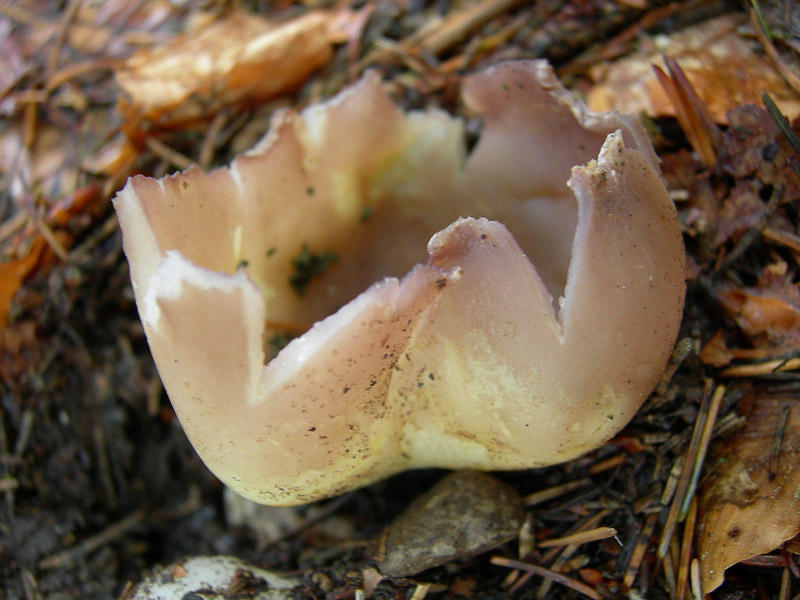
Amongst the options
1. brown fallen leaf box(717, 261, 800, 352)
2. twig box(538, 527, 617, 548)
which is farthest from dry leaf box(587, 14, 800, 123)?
twig box(538, 527, 617, 548)

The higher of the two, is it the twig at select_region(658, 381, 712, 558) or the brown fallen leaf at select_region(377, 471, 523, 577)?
the brown fallen leaf at select_region(377, 471, 523, 577)

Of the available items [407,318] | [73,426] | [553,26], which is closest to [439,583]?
[407,318]

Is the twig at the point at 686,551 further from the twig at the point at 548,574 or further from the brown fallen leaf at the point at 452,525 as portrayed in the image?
the brown fallen leaf at the point at 452,525

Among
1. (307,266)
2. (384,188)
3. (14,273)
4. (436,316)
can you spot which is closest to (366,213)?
(384,188)

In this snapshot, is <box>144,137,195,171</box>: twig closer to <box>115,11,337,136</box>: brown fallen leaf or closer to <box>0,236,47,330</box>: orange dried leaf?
<box>115,11,337,136</box>: brown fallen leaf

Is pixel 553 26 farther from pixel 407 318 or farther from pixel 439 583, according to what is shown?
pixel 439 583

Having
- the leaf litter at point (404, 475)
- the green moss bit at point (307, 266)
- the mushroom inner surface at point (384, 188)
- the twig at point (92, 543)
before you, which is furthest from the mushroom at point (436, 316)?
the twig at point (92, 543)

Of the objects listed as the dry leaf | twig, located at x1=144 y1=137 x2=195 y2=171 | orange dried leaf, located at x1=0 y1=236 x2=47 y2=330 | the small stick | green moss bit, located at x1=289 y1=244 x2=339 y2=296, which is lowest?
the small stick
